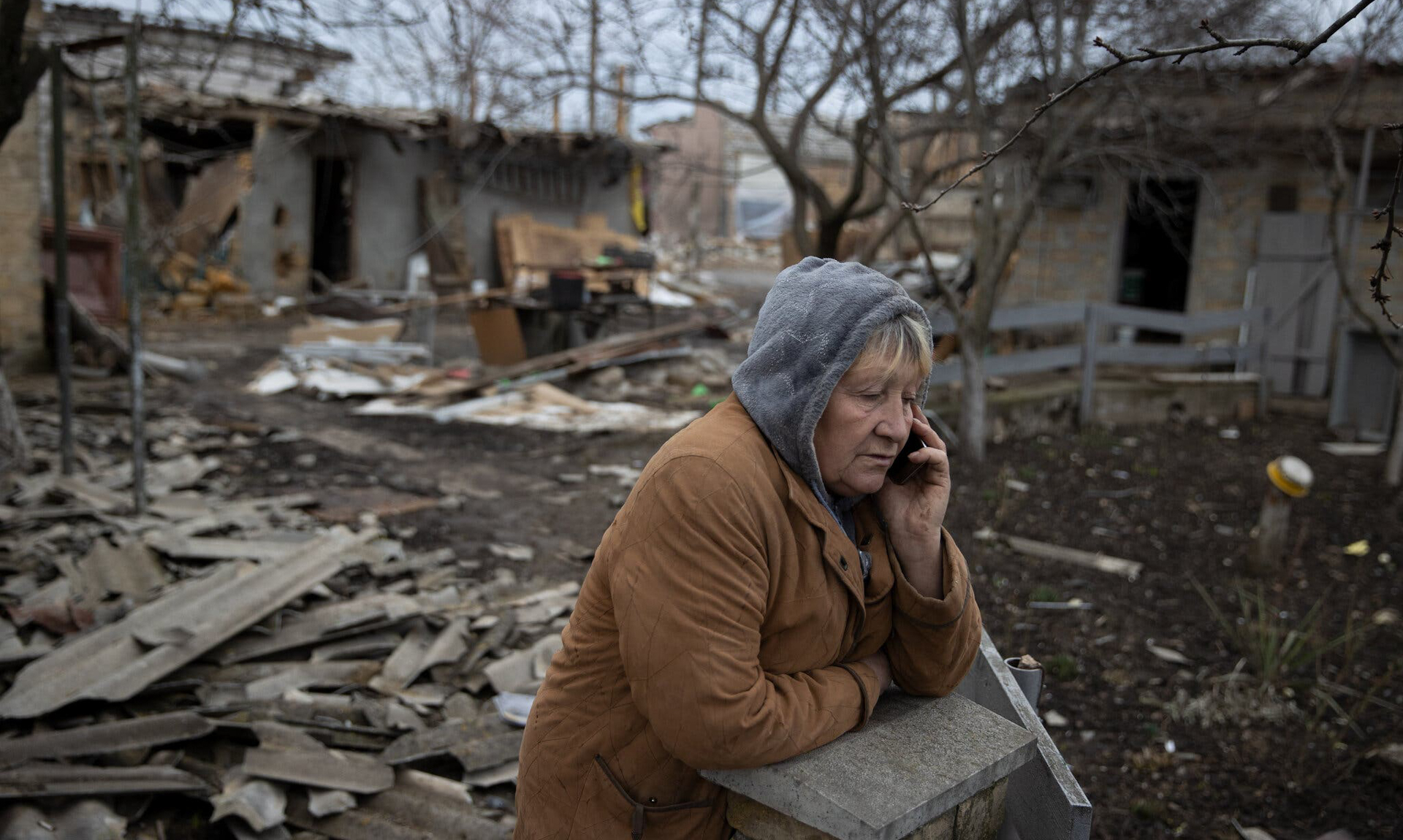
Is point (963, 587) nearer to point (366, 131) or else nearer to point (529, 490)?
point (529, 490)

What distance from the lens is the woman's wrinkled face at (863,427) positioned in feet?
6.34

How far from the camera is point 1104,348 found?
11703mm

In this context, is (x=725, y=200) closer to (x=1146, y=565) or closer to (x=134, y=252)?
(x=1146, y=565)

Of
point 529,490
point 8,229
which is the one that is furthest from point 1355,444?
point 8,229

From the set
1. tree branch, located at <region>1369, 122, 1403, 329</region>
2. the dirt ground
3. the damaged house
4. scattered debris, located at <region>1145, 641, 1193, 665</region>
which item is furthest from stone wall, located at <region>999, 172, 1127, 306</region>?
tree branch, located at <region>1369, 122, 1403, 329</region>

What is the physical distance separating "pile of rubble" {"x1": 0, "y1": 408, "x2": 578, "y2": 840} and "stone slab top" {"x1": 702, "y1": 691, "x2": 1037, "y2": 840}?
2.11m

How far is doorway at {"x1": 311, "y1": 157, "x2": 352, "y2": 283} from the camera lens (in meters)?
23.3

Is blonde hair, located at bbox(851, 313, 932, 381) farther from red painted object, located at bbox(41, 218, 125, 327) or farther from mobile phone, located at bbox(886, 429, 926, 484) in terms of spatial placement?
red painted object, located at bbox(41, 218, 125, 327)

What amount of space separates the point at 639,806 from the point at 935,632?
0.68 m

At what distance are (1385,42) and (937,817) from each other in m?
10.4

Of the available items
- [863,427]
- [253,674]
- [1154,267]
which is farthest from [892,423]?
[1154,267]

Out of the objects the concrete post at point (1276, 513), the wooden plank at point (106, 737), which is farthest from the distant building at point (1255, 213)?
the wooden plank at point (106, 737)

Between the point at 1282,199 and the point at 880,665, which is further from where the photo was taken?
the point at 1282,199

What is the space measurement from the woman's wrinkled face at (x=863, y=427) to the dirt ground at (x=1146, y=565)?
8.69 feet
